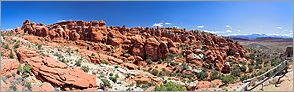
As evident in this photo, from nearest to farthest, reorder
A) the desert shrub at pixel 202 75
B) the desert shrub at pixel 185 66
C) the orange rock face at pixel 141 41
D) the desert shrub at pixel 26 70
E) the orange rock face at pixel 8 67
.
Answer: the orange rock face at pixel 8 67 → the desert shrub at pixel 26 70 → the desert shrub at pixel 202 75 → the desert shrub at pixel 185 66 → the orange rock face at pixel 141 41

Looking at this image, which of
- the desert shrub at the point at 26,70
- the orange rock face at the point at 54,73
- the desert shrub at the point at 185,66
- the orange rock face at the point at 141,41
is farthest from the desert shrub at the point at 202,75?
the desert shrub at the point at 26,70

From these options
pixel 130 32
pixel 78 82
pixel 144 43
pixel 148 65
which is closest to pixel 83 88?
pixel 78 82

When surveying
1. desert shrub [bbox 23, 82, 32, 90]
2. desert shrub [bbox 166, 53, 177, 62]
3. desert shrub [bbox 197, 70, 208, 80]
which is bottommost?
desert shrub [bbox 197, 70, 208, 80]

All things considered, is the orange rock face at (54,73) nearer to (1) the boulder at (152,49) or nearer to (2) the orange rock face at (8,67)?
(2) the orange rock face at (8,67)

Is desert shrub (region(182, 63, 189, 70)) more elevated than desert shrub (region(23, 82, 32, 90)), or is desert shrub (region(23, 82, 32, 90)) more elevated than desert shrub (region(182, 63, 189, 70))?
desert shrub (region(23, 82, 32, 90))

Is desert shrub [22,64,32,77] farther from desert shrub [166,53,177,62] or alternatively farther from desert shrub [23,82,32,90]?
desert shrub [166,53,177,62]

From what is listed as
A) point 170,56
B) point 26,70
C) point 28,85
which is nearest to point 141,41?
point 170,56

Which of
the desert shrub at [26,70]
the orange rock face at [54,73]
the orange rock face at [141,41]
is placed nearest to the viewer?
the desert shrub at [26,70]

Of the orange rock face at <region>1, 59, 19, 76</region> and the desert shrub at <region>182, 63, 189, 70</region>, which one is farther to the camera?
the desert shrub at <region>182, 63, 189, 70</region>

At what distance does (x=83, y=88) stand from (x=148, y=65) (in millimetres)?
15175

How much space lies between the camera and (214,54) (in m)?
32.3

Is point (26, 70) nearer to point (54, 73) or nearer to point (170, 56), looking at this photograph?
point (54, 73)

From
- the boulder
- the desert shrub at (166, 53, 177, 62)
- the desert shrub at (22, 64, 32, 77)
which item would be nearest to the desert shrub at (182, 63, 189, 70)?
the desert shrub at (166, 53, 177, 62)

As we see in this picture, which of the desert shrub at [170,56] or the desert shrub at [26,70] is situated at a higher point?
the desert shrub at [26,70]
